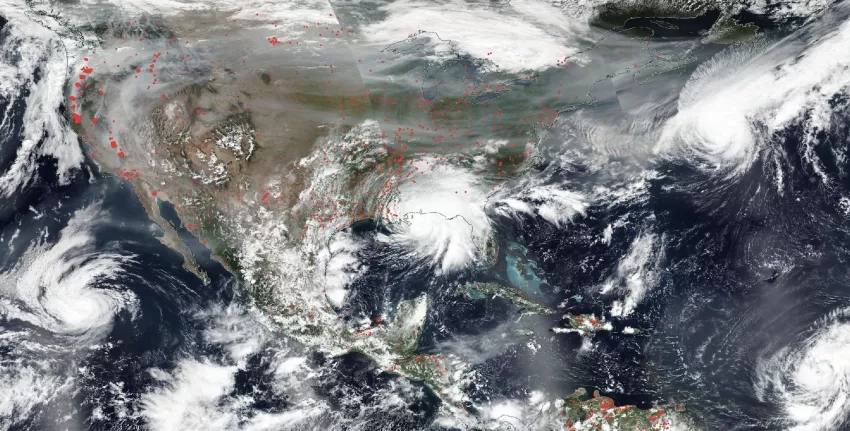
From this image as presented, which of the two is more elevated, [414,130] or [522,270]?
[414,130]

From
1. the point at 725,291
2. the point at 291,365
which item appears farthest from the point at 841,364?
the point at 291,365

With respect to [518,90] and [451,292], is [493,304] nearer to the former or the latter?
[451,292]

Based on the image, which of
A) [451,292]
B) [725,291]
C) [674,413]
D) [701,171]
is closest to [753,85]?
[701,171]

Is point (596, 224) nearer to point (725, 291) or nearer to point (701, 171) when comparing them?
point (701, 171)

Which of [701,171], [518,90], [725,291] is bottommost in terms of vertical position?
[725,291]

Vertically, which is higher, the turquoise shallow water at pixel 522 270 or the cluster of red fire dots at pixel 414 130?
the cluster of red fire dots at pixel 414 130

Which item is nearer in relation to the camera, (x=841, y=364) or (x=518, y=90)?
(x=841, y=364)

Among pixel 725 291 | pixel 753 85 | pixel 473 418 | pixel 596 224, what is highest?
pixel 753 85

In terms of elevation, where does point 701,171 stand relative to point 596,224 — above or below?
above

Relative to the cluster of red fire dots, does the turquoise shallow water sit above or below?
below
